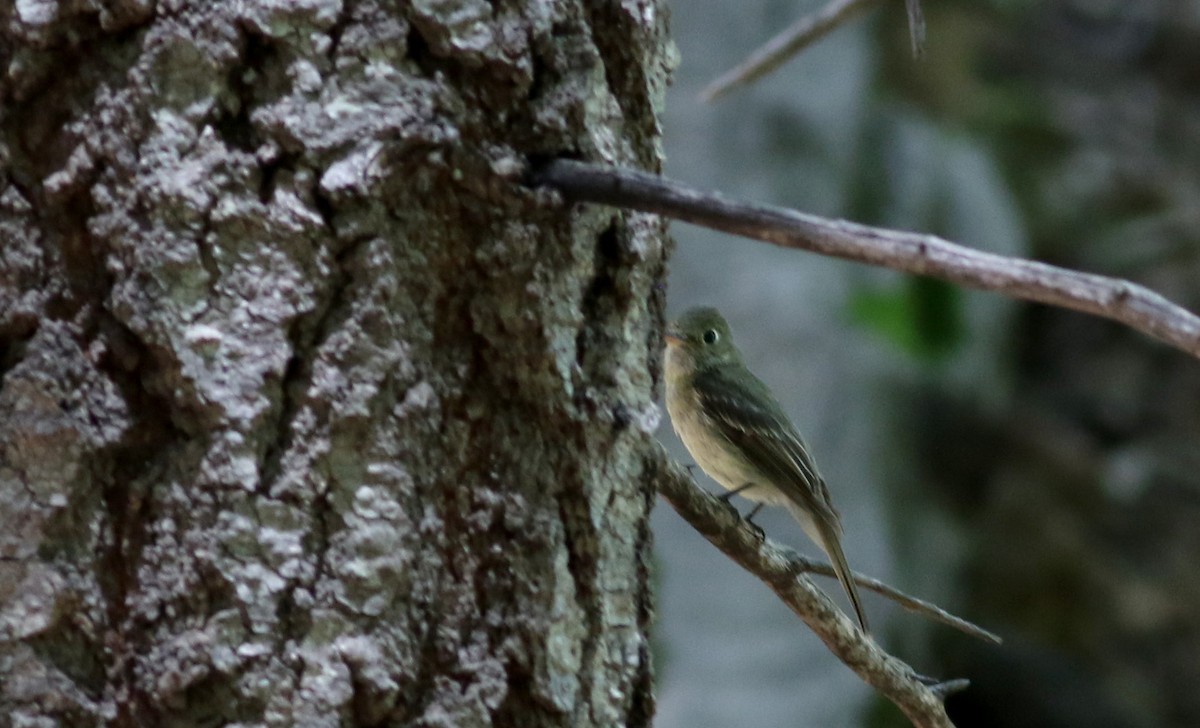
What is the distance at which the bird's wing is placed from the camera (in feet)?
11.3

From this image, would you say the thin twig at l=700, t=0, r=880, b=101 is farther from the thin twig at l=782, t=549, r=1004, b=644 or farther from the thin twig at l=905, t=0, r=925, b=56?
the thin twig at l=782, t=549, r=1004, b=644

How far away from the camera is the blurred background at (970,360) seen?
194 inches

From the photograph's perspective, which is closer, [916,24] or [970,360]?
[916,24]

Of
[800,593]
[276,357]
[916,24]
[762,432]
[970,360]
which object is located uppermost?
[970,360]

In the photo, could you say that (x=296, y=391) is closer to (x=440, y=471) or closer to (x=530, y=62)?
(x=440, y=471)

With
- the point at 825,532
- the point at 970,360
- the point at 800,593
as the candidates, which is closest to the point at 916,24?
the point at 800,593

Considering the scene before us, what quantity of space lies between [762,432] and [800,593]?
1.67 m

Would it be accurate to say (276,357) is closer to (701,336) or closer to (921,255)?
(921,255)

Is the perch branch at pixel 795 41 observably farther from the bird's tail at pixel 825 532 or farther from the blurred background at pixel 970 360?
the blurred background at pixel 970 360

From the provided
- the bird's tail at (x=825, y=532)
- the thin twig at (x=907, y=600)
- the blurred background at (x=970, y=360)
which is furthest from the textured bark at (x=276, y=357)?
the blurred background at (x=970, y=360)

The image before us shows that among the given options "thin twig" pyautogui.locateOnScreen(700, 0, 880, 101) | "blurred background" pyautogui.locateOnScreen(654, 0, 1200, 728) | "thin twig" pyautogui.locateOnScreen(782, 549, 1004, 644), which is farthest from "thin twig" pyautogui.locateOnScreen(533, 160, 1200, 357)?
"blurred background" pyautogui.locateOnScreen(654, 0, 1200, 728)

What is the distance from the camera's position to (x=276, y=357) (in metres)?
1.41

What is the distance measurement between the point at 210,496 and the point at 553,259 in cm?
44

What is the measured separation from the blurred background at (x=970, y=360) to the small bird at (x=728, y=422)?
0.75 m
